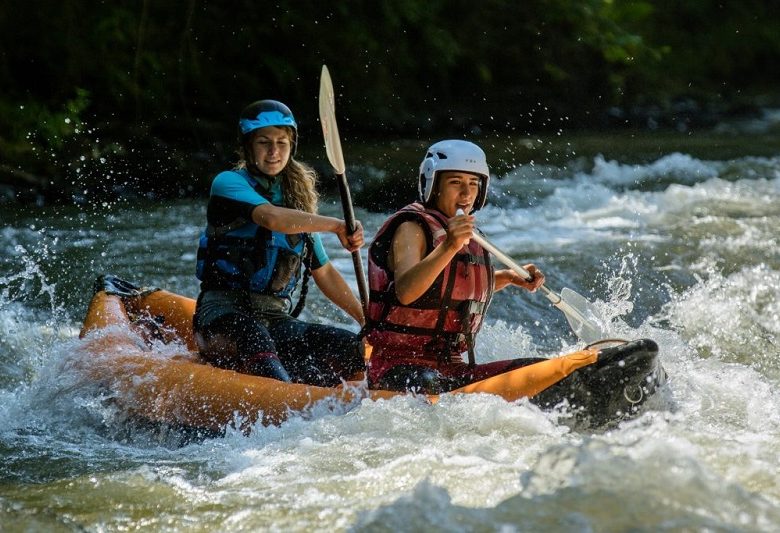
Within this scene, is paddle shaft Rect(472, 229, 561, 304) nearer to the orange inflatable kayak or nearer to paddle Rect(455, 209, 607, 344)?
paddle Rect(455, 209, 607, 344)

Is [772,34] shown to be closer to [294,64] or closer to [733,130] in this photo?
[733,130]

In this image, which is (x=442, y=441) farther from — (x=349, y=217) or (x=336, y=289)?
(x=336, y=289)

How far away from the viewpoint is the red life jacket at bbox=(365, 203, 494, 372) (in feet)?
14.0

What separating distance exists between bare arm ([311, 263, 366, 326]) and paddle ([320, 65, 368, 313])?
1.59ft

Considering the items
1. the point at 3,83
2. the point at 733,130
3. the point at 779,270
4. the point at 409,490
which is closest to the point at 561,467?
the point at 409,490

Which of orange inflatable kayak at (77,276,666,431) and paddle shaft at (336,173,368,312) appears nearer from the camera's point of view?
orange inflatable kayak at (77,276,666,431)

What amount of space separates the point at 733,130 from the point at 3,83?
977 cm

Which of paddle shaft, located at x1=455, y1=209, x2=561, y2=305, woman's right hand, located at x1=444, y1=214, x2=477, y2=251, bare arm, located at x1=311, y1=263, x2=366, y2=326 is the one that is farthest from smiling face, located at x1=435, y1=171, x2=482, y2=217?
bare arm, located at x1=311, y1=263, x2=366, y2=326

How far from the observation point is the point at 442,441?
4.09 meters

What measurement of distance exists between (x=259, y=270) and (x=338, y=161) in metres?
0.61

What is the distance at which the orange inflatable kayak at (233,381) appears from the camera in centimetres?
404

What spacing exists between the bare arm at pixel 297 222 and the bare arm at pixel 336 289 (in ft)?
1.90

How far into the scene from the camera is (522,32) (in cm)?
1405

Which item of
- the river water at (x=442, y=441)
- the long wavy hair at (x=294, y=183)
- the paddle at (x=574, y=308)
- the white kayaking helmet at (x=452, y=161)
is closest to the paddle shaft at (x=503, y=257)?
the paddle at (x=574, y=308)
